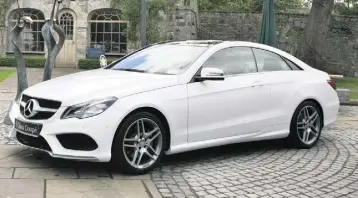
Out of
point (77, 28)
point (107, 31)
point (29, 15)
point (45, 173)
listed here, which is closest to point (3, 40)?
point (29, 15)

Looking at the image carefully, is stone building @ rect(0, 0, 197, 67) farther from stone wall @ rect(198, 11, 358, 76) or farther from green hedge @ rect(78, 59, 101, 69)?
stone wall @ rect(198, 11, 358, 76)

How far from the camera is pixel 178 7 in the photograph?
23719 millimetres

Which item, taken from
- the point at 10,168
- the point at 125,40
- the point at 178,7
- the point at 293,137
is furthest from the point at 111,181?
the point at 125,40

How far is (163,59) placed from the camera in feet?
21.3

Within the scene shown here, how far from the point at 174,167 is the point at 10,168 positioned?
1.90m

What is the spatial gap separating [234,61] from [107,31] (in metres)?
22.2

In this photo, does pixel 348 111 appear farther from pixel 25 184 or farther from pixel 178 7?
pixel 178 7

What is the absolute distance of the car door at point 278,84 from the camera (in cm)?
685

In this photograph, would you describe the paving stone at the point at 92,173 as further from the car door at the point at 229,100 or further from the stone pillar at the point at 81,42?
the stone pillar at the point at 81,42

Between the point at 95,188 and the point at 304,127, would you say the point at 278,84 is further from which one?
the point at 95,188

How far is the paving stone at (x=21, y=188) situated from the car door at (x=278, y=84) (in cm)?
329

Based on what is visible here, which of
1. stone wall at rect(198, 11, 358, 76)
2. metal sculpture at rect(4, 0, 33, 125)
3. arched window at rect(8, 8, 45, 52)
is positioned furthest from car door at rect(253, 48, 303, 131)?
arched window at rect(8, 8, 45, 52)

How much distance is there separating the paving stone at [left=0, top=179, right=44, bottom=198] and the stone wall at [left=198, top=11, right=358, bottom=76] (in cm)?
2236

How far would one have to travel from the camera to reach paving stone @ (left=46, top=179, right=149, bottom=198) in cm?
482
